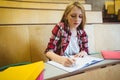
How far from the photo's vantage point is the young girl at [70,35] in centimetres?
128

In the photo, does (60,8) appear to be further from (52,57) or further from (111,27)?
(52,57)

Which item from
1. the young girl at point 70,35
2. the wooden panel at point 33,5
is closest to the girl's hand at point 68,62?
the young girl at point 70,35

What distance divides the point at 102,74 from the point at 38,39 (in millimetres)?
809

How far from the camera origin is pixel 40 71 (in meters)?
0.80

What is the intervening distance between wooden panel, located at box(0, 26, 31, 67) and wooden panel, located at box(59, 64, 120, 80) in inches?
31.3

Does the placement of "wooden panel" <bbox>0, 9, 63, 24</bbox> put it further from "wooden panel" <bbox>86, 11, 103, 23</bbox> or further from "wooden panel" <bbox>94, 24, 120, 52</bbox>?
"wooden panel" <bbox>94, 24, 120, 52</bbox>

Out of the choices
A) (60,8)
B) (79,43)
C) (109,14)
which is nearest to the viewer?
(79,43)

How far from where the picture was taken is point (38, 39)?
1.67m

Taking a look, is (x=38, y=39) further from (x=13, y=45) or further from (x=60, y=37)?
(x=60, y=37)

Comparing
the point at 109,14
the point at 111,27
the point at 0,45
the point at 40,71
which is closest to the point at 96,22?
the point at 111,27

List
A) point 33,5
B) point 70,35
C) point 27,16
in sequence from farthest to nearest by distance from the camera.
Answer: point 33,5 → point 27,16 → point 70,35

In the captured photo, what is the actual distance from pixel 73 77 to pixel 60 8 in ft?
3.83

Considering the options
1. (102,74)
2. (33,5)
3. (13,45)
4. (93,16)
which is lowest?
(102,74)

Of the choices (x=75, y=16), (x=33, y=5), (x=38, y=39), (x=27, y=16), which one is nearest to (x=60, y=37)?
(x=75, y=16)
